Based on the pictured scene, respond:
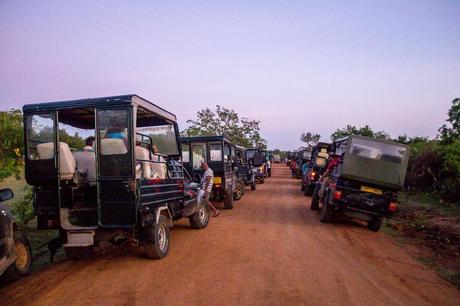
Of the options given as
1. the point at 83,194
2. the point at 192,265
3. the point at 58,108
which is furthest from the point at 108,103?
the point at 192,265

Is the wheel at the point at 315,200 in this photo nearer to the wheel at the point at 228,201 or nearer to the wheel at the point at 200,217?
the wheel at the point at 228,201

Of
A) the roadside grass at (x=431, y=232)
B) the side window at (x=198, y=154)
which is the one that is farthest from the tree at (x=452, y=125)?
the side window at (x=198, y=154)

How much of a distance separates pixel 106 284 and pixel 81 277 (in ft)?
2.03

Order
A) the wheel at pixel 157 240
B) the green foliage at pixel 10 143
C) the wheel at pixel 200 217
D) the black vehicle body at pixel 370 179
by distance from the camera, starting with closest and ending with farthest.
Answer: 1. the wheel at pixel 157 240
2. the green foliage at pixel 10 143
3. the wheel at pixel 200 217
4. the black vehicle body at pixel 370 179

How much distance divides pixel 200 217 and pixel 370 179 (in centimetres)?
449

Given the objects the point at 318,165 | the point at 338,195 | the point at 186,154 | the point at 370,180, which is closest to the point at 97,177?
the point at 338,195

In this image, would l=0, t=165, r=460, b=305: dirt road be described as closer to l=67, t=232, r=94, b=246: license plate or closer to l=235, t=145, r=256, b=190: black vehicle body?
l=67, t=232, r=94, b=246: license plate

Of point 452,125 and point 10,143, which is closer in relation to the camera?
point 10,143

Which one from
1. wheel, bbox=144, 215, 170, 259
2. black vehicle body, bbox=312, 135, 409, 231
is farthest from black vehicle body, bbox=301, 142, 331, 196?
wheel, bbox=144, 215, 170, 259

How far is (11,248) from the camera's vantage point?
5.06m

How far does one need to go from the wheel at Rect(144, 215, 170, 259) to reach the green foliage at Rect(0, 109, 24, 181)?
391cm

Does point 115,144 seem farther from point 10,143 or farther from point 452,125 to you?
point 452,125

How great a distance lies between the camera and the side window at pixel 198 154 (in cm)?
1240

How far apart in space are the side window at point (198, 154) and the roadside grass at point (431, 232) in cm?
603
